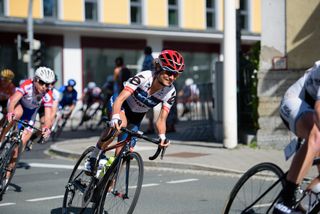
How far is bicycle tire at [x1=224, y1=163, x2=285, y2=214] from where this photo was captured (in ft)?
18.1

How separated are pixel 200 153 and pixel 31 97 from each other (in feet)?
17.3

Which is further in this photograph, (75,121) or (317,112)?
(75,121)

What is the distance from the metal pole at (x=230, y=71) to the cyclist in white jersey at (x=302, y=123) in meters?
8.75

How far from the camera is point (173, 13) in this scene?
3778cm

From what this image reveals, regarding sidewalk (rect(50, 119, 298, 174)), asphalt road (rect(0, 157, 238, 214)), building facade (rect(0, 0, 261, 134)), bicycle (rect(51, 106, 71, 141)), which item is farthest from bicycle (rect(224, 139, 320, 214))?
building facade (rect(0, 0, 261, 134))

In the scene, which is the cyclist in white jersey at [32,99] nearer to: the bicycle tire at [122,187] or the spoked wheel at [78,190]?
the spoked wheel at [78,190]

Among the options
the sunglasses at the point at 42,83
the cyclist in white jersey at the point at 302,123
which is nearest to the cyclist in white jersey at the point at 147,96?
the cyclist in white jersey at the point at 302,123

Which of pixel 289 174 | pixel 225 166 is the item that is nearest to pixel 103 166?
pixel 289 174

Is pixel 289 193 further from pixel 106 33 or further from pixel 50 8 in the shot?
pixel 106 33

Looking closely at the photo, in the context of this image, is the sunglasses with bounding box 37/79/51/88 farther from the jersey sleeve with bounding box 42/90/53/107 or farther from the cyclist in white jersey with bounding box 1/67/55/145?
the jersey sleeve with bounding box 42/90/53/107

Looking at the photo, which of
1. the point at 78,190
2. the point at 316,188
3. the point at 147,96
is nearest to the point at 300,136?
the point at 316,188

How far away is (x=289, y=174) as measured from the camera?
523 centimetres

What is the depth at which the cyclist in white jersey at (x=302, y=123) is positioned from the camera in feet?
16.5

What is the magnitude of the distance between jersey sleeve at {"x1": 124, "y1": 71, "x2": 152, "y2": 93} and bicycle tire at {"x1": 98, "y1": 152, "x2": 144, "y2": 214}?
2.29 feet
